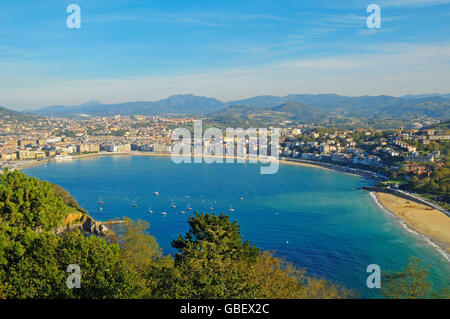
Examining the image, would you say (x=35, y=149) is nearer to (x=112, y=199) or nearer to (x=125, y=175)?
(x=125, y=175)

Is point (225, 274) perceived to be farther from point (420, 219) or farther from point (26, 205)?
point (420, 219)

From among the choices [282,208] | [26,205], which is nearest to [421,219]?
[282,208]

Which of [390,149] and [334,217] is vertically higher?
[390,149]

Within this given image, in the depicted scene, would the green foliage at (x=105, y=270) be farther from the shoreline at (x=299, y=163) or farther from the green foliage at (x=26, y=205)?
the shoreline at (x=299, y=163)
